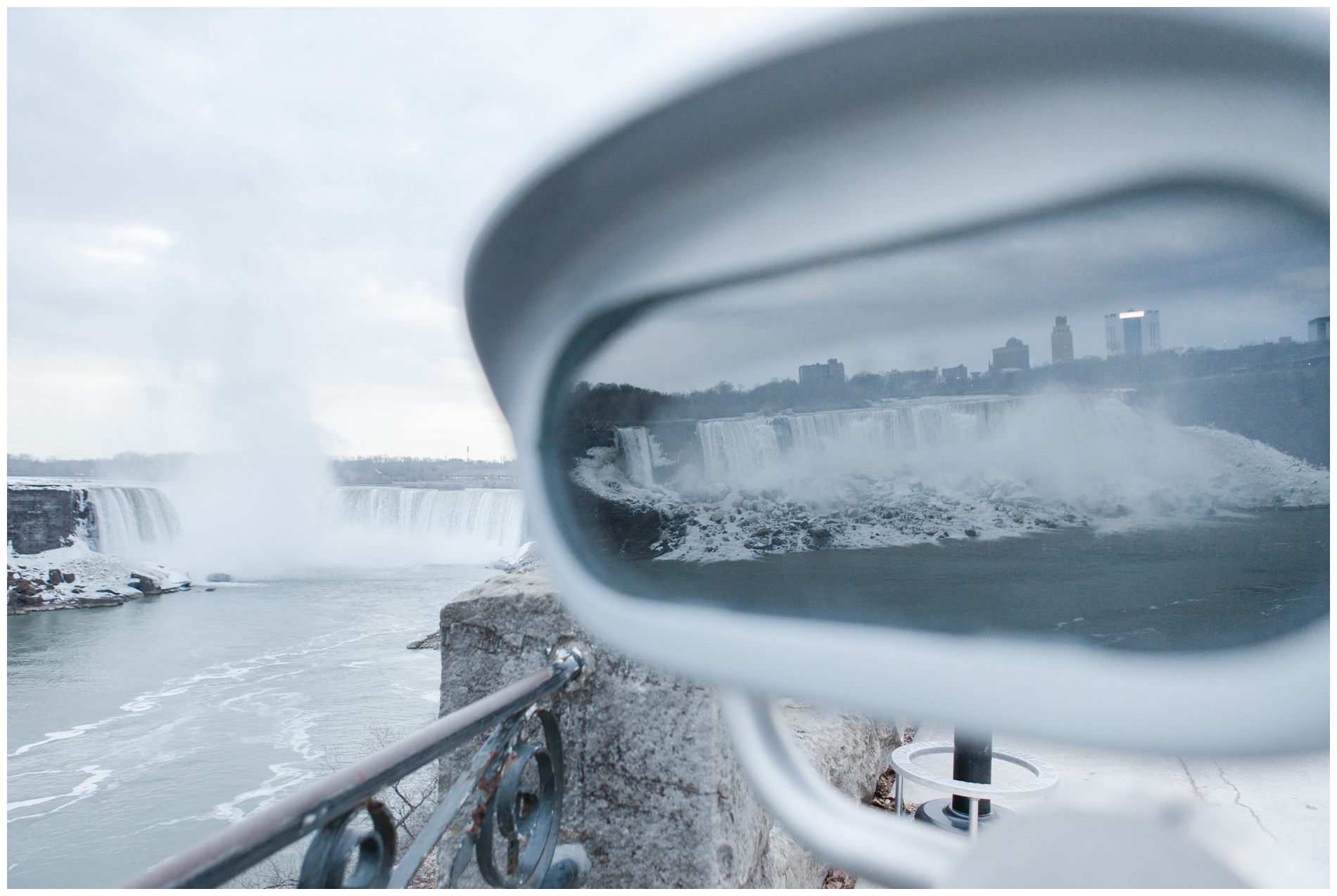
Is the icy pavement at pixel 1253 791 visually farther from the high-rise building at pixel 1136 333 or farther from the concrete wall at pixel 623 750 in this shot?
the high-rise building at pixel 1136 333

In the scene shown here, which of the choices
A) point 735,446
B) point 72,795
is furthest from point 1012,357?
point 72,795

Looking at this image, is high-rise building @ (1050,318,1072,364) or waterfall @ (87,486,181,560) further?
waterfall @ (87,486,181,560)

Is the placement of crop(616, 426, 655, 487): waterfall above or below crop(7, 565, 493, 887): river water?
above

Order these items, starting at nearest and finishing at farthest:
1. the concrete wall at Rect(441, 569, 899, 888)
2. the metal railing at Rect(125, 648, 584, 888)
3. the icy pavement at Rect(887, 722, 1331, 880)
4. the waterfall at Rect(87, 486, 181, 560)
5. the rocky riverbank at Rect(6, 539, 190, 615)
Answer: the metal railing at Rect(125, 648, 584, 888) → the concrete wall at Rect(441, 569, 899, 888) → the icy pavement at Rect(887, 722, 1331, 880) → the rocky riverbank at Rect(6, 539, 190, 615) → the waterfall at Rect(87, 486, 181, 560)

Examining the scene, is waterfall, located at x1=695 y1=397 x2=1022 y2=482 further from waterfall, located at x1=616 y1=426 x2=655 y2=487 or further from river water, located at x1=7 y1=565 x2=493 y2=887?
river water, located at x1=7 y1=565 x2=493 y2=887

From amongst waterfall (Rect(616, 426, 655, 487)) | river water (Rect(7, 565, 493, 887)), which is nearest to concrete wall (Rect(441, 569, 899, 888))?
waterfall (Rect(616, 426, 655, 487))

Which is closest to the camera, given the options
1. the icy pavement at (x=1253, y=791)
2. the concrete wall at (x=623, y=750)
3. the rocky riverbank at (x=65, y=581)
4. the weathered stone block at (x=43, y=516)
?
the concrete wall at (x=623, y=750)

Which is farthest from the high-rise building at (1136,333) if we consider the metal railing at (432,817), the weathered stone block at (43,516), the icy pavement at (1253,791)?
the weathered stone block at (43,516)
